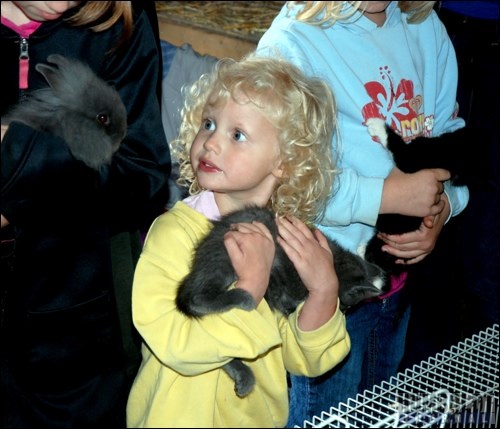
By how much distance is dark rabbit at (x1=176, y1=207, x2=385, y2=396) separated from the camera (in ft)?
5.06

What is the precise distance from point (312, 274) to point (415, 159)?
0.57m

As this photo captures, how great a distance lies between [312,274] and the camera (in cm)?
171

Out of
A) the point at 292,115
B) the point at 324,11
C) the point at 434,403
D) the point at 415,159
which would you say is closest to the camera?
the point at 434,403

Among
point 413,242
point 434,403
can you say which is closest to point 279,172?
point 413,242

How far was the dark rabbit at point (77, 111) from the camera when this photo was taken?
1.67 metres

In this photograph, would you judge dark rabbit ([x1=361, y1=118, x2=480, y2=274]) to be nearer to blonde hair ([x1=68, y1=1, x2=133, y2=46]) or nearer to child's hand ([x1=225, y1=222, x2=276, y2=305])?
child's hand ([x1=225, y1=222, x2=276, y2=305])

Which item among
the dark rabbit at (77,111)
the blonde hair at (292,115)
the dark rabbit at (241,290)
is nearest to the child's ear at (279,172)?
the blonde hair at (292,115)

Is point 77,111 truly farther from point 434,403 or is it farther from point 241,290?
point 434,403

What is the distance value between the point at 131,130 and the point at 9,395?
0.60m

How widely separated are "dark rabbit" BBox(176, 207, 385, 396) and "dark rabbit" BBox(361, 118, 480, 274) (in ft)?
0.75

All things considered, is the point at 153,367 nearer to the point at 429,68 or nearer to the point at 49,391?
the point at 49,391

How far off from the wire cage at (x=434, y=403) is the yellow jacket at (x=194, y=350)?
0.47ft

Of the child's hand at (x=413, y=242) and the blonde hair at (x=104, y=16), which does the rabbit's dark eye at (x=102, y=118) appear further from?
the child's hand at (x=413, y=242)

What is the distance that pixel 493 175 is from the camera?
10.1ft
